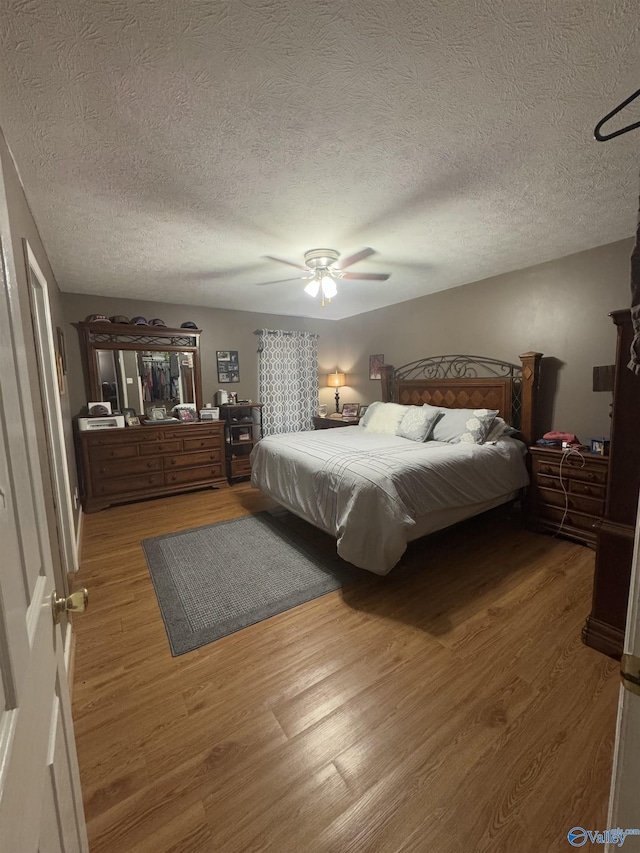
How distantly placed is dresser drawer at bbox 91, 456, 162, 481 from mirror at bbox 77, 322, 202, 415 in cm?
69

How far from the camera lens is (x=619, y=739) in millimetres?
619

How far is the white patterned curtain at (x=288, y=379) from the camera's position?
5.26 metres

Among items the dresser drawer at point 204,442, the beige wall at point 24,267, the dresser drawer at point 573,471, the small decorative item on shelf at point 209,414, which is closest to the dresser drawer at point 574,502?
the dresser drawer at point 573,471

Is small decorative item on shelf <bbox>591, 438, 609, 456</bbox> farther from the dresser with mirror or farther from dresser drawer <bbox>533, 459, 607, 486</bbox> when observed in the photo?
the dresser with mirror

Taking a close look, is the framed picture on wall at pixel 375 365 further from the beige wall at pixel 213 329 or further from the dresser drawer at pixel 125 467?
the dresser drawer at pixel 125 467

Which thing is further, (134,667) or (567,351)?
(567,351)

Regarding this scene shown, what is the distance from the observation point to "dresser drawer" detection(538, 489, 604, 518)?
2.67 metres

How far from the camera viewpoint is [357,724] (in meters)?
1.43

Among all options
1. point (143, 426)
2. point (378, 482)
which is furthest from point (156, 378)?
point (378, 482)

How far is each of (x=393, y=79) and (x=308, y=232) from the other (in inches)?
48.4

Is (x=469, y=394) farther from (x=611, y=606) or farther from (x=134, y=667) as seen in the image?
(x=134, y=667)

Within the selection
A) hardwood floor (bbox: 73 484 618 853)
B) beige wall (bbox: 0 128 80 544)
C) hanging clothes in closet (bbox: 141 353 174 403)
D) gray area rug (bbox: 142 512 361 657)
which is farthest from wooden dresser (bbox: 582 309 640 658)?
hanging clothes in closet (bbox: 141 353 174 403)

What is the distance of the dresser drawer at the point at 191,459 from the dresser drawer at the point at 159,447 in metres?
0.09

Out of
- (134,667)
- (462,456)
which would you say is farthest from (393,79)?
(134,667)
